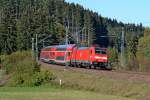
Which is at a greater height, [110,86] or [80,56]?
[80,56]

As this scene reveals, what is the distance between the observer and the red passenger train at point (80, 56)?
218ft

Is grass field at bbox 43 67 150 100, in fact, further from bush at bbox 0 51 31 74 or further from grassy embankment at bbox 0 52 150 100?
bush at bbox 0 51 31 74

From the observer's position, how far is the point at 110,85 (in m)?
38.4

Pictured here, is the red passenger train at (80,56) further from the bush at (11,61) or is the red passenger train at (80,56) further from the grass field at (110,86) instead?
the grass field at (110,86)

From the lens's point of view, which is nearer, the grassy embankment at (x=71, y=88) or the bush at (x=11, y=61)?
the grassy embankment at (x=71, y=88)

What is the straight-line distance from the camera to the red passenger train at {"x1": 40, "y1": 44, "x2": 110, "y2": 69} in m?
66.6

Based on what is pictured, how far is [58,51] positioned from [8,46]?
69.1 m

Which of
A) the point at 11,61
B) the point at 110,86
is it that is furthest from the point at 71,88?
the point at 11,61

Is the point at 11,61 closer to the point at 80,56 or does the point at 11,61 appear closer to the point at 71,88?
the point at 80,56

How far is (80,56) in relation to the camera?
71.2 m

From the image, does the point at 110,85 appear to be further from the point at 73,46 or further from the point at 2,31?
the point at 2,31

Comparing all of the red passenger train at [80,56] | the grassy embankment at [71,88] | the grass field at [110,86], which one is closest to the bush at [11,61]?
the red passenger train at [80,56]

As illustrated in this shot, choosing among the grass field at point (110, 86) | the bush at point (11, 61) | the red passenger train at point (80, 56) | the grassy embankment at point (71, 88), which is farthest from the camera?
the bush at point (11, 61)

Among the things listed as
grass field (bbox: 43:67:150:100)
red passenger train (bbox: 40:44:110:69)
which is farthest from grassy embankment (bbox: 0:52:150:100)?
red passenger train (bbox: 40:44:110:69)
